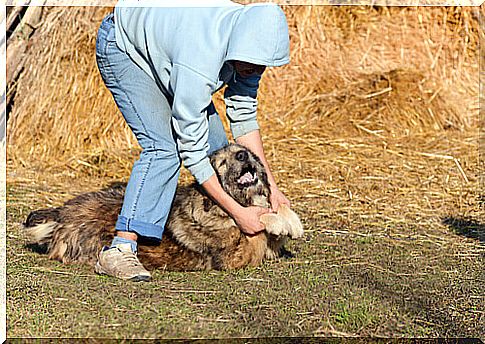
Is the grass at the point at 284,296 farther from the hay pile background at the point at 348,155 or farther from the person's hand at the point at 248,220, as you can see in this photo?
the person's hand at the point at 248,220

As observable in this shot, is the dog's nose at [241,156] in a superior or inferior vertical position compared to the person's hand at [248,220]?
superior

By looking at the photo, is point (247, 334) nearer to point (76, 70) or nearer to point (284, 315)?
point (284, 315)

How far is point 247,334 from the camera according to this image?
362cm

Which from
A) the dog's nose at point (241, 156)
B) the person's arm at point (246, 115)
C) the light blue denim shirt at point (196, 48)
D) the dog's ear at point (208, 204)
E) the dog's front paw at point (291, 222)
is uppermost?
the light blue denim shirt at point (196, 48)

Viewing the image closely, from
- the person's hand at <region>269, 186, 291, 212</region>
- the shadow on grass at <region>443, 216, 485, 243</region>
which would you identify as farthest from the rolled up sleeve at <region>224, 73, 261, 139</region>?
the shadow on grass at <region>443, 216, 485, 243</region>

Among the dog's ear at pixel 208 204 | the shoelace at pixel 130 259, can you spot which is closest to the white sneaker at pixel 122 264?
the shoelace at pixel 130 259

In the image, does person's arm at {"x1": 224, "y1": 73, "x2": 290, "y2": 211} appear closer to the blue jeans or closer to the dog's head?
the dog's head

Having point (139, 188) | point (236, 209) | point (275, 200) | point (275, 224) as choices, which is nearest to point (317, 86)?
point (275, 200)

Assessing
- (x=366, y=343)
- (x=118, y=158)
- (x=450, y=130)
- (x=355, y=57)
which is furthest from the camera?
(x=355, y=57)

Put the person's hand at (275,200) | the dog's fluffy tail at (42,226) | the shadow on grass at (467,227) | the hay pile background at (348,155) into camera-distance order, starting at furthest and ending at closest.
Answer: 1. the shadow on grass at (467,227)
2. the dog's fluffy tail at (42,226)
3. the person's hand at (275,200)
4. the hay pile background at (348,155)

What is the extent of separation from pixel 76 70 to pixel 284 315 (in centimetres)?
598

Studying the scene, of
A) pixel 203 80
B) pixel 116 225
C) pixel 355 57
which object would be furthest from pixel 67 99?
pixel 203 80

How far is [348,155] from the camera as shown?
8664 millimetres

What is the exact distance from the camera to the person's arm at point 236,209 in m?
4.52
